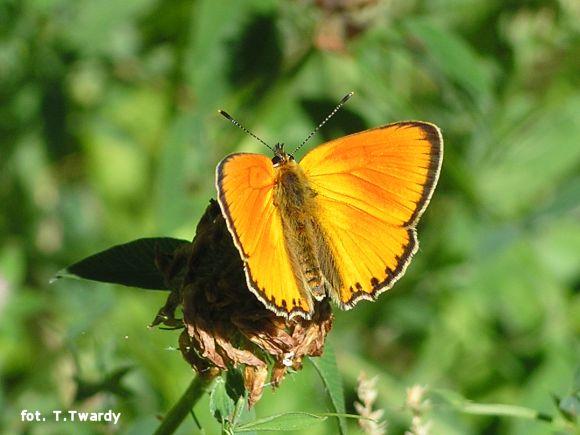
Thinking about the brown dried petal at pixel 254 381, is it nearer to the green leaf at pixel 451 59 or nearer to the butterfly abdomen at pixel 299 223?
the butterfly abdomen at pixel 299 223

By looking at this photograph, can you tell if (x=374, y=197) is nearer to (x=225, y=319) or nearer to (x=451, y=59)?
(x=225, y=319)

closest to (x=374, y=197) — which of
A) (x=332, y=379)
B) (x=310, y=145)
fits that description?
(x=332, y=379)

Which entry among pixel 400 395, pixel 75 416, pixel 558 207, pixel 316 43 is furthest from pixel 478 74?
pixel 75 416

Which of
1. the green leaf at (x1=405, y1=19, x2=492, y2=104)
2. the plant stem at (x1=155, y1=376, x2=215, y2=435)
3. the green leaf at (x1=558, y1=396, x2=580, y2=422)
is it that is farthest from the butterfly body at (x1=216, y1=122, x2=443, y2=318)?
the green leaf at (x1=405, y1=19, x2=492, y2=104)

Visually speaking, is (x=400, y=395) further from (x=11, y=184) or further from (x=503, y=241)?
(x=11, y=184)

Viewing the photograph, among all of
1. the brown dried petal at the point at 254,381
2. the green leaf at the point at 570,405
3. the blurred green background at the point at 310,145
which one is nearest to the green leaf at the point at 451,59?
the blurred green background at the point at 310,145

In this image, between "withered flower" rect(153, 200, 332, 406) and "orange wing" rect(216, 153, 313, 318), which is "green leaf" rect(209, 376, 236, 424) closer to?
"withered flower" rect(153, 200, 332, 406)

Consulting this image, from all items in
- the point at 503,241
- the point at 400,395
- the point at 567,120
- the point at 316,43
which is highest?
the point at 316,43
